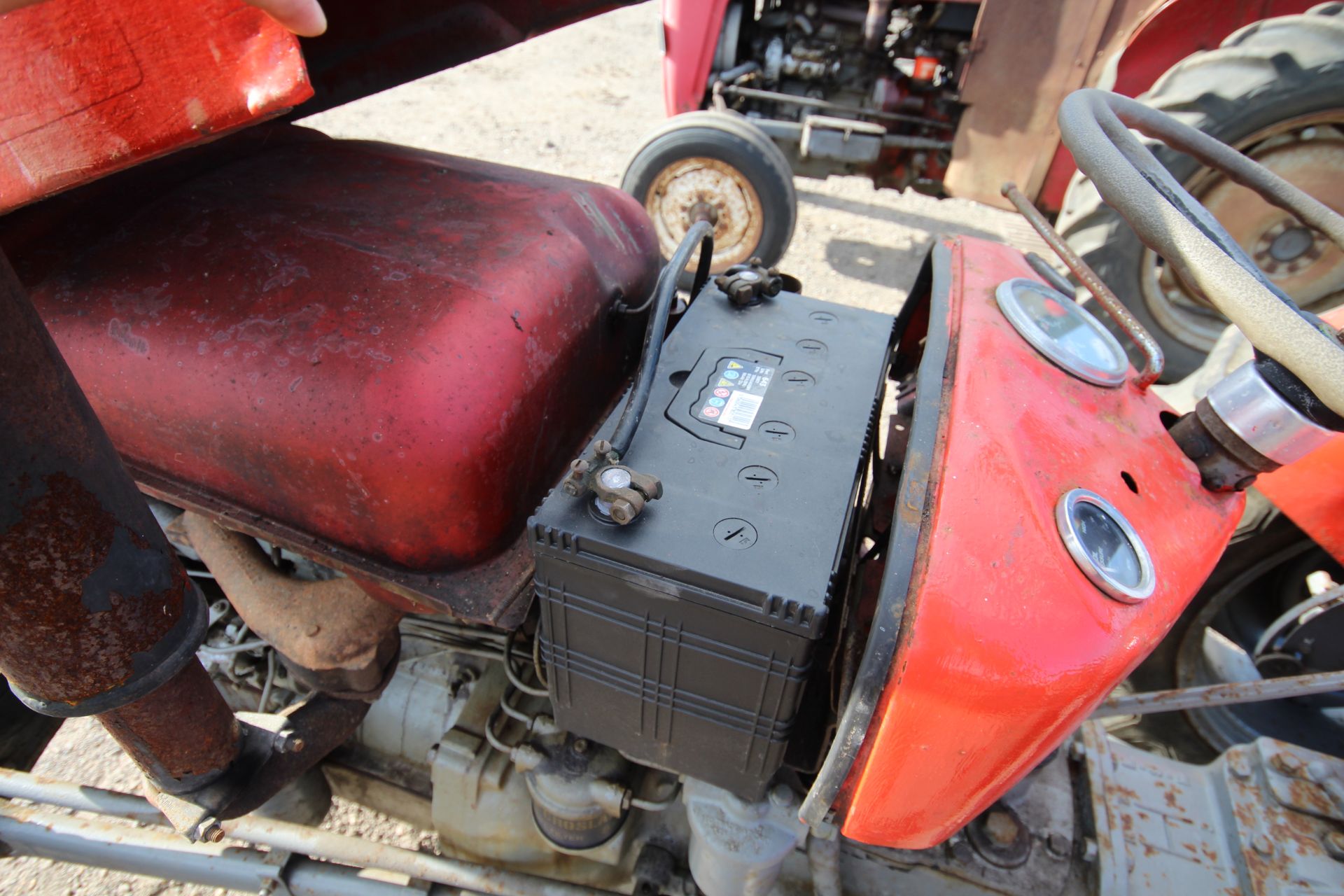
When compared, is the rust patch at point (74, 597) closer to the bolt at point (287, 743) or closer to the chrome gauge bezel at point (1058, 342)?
the bolt at point (287, 743)

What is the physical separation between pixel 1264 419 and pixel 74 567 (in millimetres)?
1475

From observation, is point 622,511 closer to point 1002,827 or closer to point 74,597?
point 74,597

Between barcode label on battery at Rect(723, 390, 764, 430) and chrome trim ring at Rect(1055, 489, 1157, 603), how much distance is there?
42 centimetres

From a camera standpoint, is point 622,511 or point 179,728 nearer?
point 622,511

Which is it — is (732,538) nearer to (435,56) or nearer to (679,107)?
(435,56)

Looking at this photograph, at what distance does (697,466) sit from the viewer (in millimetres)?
1009

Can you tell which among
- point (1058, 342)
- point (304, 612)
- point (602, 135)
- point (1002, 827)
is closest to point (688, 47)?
point (602, 135)

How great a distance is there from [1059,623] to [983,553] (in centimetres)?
11

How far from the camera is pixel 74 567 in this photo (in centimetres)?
78

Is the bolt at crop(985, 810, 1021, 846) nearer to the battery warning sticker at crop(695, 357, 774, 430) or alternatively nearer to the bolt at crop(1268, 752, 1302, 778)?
the bolt at crop(1268, 752, 1302, 778)

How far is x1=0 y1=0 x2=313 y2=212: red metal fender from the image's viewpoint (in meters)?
0.81

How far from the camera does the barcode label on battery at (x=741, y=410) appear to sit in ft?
3.55

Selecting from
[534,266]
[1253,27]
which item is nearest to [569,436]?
[534,266]

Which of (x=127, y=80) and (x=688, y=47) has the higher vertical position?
(x=127, y=80)
